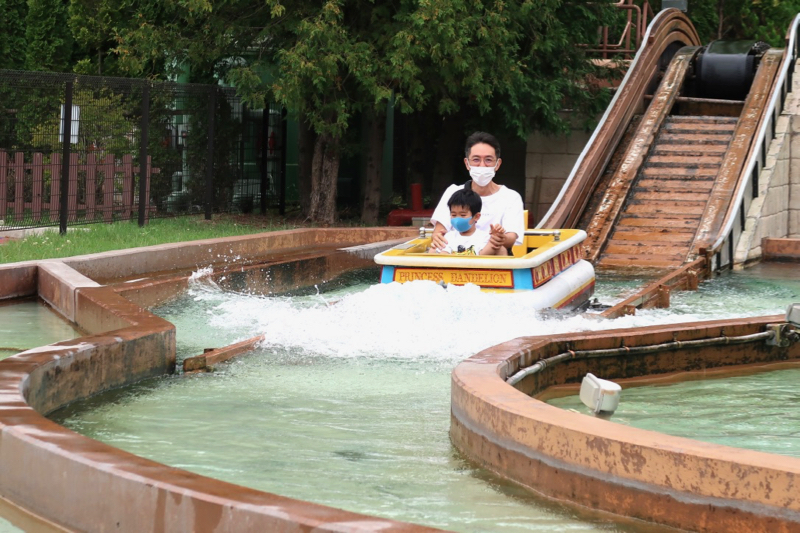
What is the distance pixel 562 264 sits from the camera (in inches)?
409

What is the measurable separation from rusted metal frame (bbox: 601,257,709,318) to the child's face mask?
1.34 metres

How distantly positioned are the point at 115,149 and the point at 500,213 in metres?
7.25

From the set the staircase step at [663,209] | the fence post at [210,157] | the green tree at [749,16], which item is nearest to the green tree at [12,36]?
the fence post at [210,157]

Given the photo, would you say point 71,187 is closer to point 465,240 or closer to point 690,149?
point 465,240

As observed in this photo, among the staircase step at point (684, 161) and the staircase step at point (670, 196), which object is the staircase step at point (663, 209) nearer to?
the staircase step at point (670, 196)

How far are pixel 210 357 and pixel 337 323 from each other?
134 cm

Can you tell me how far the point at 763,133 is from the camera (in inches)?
651

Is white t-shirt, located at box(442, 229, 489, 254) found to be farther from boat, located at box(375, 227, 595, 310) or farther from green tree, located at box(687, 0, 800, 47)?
green tree, located at box(687, 0, 800, 47)

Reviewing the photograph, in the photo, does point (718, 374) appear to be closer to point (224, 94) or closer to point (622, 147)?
point (622, 147)

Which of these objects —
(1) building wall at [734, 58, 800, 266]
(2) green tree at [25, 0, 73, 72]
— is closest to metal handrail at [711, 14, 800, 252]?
(1) building wall at [734, 58, 800, 266]

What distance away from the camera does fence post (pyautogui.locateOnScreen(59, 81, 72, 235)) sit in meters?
13.4

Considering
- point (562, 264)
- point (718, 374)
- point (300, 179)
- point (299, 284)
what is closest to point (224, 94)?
point (300, 179)

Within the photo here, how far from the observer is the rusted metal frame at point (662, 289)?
988 cm

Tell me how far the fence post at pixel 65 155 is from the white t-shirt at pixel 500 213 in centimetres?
551
